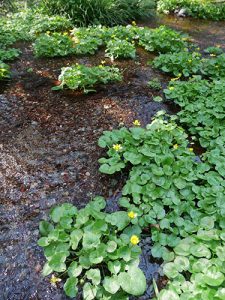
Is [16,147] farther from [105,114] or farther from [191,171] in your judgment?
[191,171]

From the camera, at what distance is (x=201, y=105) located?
3.70 metres

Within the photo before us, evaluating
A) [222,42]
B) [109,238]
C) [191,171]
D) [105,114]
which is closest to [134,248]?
[109,238]

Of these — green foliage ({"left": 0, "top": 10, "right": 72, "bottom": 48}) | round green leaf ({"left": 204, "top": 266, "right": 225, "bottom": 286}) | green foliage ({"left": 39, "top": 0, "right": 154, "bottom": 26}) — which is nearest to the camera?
round green leaf ({"left": 204, "top": 266, "right": 225, "bottom": 286})

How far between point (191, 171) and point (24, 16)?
5718 mm

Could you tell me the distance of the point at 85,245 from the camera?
214 centimetres

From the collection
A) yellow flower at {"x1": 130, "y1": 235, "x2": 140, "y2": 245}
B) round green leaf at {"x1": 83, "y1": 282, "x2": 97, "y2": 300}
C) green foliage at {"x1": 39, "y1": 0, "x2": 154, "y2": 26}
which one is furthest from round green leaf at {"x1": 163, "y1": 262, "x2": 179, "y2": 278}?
green foliage at {"x1": 39, "y1": 0, "x2": 154, "y2": 26}

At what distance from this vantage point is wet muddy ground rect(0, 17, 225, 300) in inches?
89.7

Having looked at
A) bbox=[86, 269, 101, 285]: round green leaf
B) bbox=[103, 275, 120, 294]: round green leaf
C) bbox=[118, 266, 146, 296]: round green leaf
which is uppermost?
bbox=[118, 266, 146, 296]: round green leaf

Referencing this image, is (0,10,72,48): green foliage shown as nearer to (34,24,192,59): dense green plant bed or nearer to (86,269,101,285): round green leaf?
(34,24,192,59): dense green plant bed

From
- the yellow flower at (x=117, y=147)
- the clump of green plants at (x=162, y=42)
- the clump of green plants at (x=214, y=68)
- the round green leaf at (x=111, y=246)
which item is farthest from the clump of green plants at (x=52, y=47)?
the round green leaf at (x=111, y=246)

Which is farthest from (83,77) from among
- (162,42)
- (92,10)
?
(92,10)

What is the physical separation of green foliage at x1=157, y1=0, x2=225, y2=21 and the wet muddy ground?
196 inches

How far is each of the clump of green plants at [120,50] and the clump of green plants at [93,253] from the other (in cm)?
326

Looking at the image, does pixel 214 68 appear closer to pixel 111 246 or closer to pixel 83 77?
pixel 83 77
